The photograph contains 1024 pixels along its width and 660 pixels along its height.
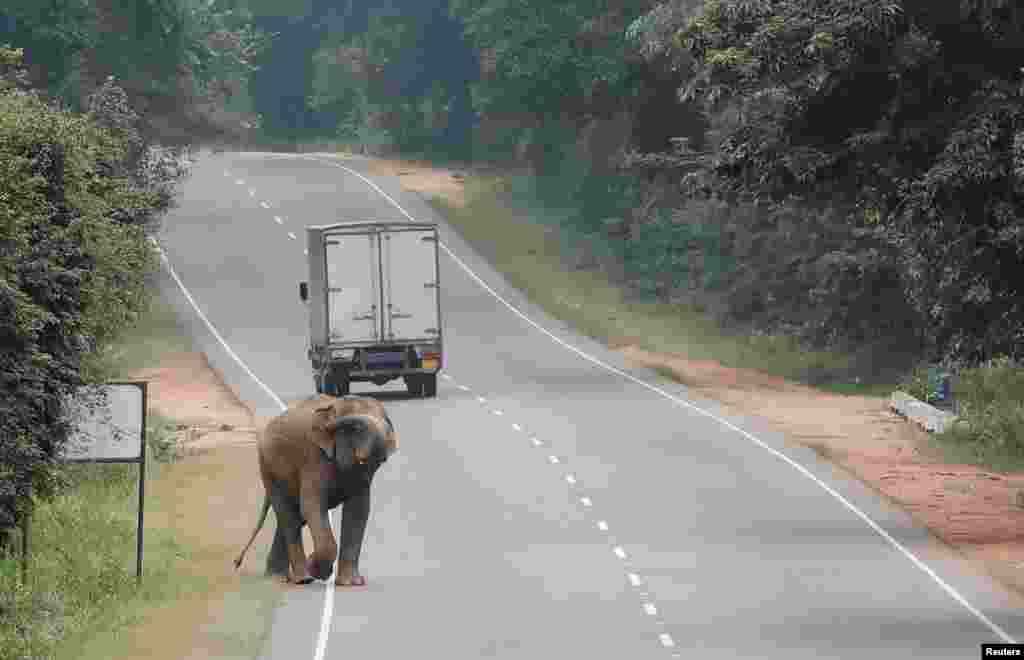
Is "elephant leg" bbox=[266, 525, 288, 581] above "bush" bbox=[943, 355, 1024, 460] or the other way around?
above

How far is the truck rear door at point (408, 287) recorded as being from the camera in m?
44.9

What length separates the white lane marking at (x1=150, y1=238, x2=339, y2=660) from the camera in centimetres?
2069

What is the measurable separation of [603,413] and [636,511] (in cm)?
1266

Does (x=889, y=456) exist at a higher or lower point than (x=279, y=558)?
lower

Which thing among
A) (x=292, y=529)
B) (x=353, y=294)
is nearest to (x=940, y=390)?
(x=353, y=294)

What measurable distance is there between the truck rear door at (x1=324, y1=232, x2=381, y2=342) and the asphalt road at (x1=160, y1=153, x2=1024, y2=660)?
190 centimetres

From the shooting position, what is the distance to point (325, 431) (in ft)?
76.6

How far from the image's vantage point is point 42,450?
71.3 feet

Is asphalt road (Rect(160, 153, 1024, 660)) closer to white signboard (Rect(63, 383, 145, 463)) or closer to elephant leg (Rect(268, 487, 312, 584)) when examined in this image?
elephant leg (Rect(268, 487, 312, 584))

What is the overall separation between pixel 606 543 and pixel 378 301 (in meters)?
17.9

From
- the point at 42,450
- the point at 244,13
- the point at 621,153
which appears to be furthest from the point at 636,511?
the point at 244,13

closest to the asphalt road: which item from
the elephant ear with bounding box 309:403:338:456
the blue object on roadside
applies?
the elephant ear with bounding box 309:403:338:456

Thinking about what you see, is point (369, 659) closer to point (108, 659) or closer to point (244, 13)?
point (108, 659)

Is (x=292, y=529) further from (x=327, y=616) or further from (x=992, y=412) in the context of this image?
(x=992, y=412)
